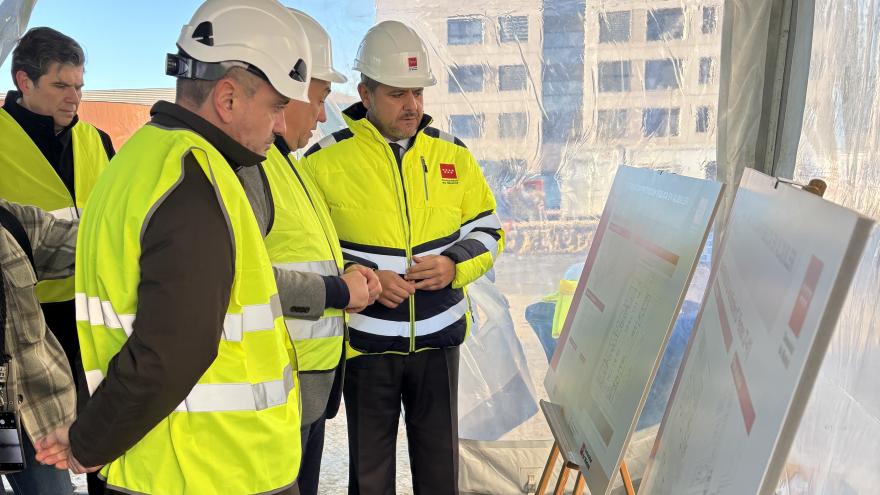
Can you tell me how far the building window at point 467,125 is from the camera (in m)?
2.87

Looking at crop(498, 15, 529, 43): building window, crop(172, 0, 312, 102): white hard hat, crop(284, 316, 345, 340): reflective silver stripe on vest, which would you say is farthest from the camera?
crop(498, 15, 529, 43): building window

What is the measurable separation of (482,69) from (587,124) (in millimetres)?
456

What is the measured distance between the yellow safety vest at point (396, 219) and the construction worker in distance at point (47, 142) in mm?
763

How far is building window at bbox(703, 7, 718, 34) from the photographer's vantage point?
2684 mm

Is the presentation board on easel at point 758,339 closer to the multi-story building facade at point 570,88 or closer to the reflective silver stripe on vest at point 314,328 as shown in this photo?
the reflective silver stripe on vest at point 314,328

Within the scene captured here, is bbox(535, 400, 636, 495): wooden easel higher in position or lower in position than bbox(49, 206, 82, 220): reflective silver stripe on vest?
lower

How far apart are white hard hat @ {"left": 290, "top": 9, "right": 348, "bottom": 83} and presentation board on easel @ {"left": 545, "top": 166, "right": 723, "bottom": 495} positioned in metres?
0.77

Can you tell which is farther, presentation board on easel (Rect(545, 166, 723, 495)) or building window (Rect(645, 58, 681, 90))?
building window (Rect(645, 58, 681, 90))

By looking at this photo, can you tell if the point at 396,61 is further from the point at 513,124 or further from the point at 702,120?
the point at 702,120

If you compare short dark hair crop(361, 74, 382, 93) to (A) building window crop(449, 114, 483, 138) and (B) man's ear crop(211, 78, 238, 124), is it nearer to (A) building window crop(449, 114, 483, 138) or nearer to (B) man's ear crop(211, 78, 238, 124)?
(A) building window crop(449, 114, 483, 138)

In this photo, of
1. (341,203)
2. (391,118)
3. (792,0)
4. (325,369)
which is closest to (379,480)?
(325,369)

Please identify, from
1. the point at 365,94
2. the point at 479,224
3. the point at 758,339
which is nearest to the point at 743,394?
the point at 758,339

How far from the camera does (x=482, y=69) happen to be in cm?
284

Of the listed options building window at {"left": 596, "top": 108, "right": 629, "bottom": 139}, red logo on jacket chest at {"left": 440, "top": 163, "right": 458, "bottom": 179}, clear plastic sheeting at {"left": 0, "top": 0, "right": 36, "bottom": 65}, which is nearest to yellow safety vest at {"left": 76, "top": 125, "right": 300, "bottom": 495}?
red logo on jacket chest at {"left": 440, "top": 163, "right": 458, "bottom": 179}
